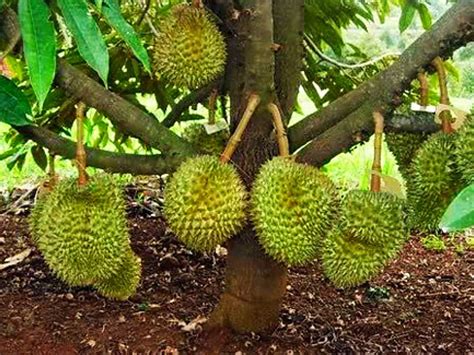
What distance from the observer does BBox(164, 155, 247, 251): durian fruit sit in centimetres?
136

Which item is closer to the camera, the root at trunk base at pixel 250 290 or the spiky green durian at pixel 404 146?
the spiky green durian at pixel 404 146

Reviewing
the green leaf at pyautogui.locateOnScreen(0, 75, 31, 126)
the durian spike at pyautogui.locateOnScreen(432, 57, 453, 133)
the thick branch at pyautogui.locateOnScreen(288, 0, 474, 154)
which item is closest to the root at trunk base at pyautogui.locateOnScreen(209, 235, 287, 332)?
the thick branch at pyautogui.locateOnScreen(288, 0, 474, 154)

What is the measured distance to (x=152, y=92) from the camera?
2.18 metres

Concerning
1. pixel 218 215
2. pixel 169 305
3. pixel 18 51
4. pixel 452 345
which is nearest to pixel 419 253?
pixel 452 345

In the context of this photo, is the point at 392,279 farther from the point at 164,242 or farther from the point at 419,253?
the point at 164,242

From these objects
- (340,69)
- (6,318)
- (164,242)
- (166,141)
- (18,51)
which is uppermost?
(340,69)

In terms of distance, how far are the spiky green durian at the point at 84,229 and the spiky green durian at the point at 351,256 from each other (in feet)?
1.26

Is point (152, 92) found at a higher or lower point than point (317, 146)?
higher

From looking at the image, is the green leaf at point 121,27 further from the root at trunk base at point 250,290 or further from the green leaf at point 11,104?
the root at trunk base at point 250,290

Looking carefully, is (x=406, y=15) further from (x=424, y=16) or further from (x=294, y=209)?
(x=294, y=209)

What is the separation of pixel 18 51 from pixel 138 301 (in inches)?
31.8

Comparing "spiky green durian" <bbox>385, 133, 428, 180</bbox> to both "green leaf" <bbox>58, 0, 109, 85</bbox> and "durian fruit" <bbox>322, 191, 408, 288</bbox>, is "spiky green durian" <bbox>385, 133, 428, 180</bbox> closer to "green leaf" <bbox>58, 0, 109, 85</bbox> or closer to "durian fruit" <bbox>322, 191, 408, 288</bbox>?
"durian fruit" <bbox>322, 191, 408, 288</bbox>

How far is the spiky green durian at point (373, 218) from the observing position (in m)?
1.29

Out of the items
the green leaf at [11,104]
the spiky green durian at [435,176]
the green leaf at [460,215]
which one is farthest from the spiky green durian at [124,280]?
the green leaf at [460,215]
